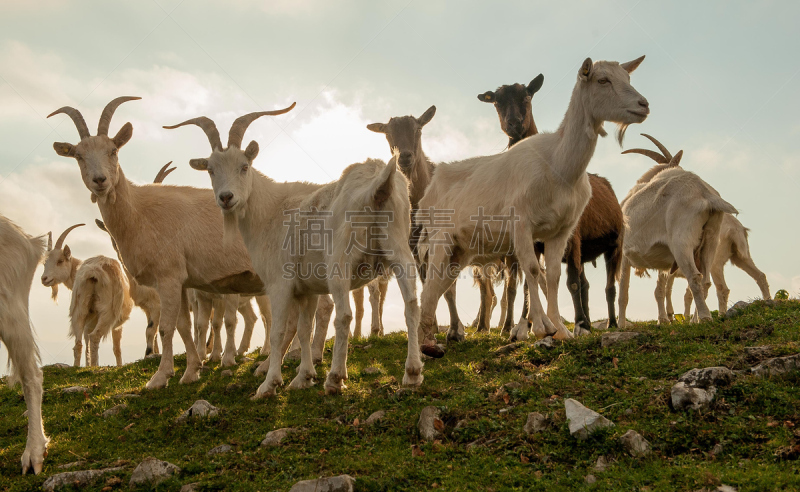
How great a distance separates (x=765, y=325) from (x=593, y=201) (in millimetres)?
4006

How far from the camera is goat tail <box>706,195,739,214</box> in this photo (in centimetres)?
921

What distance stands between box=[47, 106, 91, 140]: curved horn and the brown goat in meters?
6.66

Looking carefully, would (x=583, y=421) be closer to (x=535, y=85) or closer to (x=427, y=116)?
(x=535, y=85)

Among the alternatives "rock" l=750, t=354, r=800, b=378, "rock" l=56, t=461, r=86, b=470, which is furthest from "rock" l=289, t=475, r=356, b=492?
"rock" l=750, t=354, r=800, b=378

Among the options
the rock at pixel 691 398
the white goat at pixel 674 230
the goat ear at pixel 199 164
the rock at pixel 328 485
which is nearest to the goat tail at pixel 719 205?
the white goat at pixel 674 230

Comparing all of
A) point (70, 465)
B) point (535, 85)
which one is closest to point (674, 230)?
→ point (535, 85)

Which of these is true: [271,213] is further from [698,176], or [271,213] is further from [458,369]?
[698,176]

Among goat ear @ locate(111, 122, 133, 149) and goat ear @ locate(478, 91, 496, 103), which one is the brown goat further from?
goat ear @ locate(111, 122, 133, 149)

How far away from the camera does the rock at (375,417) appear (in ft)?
18.1

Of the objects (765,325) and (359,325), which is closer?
(765,325)

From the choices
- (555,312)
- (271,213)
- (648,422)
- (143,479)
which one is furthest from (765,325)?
(143,479)

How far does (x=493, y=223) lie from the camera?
28.0ft

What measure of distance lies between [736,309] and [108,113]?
358 inches

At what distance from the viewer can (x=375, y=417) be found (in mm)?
5590
